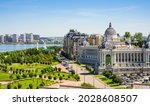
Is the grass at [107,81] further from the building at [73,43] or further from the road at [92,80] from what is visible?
the building at [73,43]

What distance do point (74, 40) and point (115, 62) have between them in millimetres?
4709

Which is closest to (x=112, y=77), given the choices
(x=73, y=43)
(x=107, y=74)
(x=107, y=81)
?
(x=107, y=81)

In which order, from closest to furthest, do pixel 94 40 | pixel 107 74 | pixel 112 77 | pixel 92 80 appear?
pixel 92 80
pixel 112 77
pixel 107 74
pixel 94 40

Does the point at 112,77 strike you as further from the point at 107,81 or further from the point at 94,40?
the point at 94,40

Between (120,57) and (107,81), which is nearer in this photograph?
(107,81)

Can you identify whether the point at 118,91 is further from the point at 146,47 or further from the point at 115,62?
the point at 146,47

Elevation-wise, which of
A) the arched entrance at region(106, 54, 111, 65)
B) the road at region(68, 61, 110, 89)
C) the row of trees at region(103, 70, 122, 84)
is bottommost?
the road at region(68, 61, 110, 89)

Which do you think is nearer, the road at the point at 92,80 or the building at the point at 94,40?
the road at the point at 92,80

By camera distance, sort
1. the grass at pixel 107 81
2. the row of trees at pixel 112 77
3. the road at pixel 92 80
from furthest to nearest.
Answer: the row of trees at pixel 112 77 → the grass at pixel 107 81 → the road at pixel 92 80

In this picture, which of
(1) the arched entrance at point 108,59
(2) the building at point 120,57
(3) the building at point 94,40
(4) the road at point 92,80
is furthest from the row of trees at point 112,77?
(3) the building at point 94,40

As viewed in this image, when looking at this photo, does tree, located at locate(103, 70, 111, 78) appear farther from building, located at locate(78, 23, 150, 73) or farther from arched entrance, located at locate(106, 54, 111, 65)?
arched entrance, located at locate(106, 54, 111, 65)

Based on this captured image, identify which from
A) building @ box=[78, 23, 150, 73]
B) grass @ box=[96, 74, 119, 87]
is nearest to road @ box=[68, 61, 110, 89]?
grass @ box=[96, 74, 119, 87]

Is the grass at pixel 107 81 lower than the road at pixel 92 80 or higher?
lower

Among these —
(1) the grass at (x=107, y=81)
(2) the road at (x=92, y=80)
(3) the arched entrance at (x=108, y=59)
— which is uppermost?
(3) the arched entrance at (x=108, y=59)
